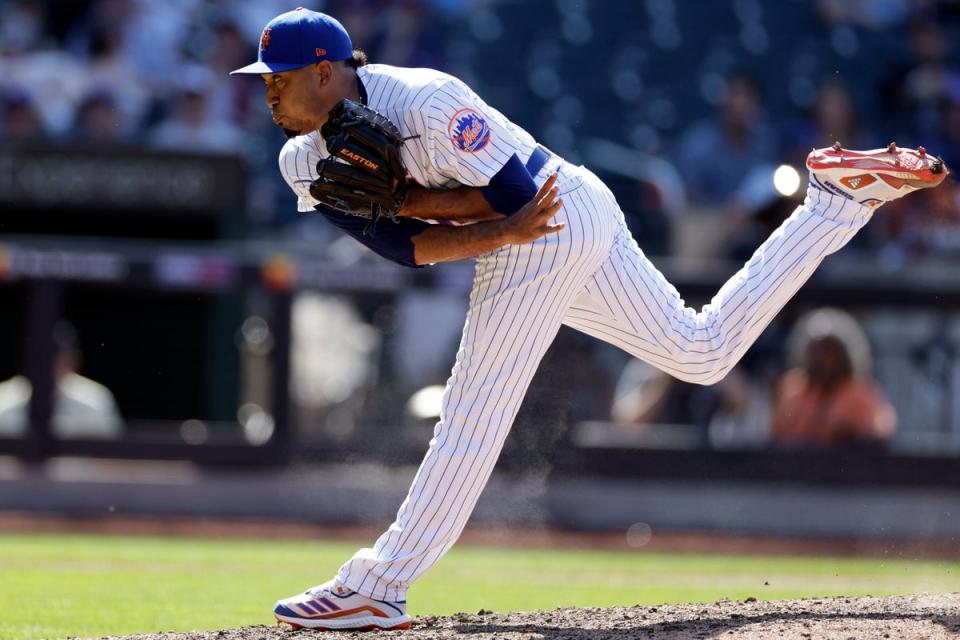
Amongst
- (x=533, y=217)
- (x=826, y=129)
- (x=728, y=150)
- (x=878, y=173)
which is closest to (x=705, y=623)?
(x=533, y=217)

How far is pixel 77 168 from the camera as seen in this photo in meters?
9.23

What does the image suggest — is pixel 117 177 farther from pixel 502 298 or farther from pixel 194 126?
pixel 502 298

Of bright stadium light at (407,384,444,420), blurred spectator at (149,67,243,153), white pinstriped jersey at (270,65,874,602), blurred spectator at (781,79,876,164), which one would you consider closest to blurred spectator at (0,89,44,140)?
blurred spectator at (149,67,243,153)

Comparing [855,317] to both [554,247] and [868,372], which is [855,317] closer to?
[868,372]

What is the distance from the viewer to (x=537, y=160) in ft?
13.2

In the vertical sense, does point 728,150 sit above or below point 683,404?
above

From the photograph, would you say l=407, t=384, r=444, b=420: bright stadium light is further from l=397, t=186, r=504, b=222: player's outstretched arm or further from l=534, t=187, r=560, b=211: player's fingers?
l=534, t=187, r=560, b=211: player's fingers

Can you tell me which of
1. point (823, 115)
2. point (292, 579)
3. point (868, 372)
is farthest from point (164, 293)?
point (823, 115)

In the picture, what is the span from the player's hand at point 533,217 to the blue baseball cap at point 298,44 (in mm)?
625

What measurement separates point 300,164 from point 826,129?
7917mm

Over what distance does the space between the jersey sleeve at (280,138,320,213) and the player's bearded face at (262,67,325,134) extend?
6.2 inches

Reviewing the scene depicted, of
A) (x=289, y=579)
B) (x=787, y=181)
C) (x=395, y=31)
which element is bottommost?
(x=289, y=579)

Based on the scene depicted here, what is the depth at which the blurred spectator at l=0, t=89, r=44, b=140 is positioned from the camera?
1065cm

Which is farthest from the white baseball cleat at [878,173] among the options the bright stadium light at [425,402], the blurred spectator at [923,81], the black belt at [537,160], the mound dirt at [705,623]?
the blurred spectator at [923,81]
